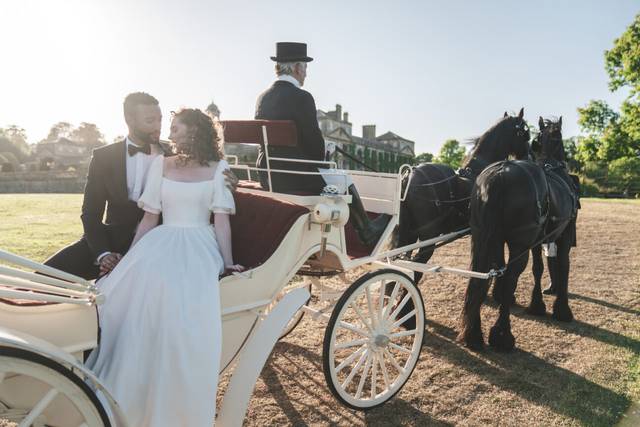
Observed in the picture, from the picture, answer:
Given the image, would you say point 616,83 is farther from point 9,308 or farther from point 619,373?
point 9,308

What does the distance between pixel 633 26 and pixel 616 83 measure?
3.16 m

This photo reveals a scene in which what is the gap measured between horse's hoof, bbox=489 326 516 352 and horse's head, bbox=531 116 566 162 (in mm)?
2653

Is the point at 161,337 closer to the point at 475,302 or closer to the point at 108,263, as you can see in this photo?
the point at 108,263

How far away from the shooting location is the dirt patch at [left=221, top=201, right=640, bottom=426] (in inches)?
126

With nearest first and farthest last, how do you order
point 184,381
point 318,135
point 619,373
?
point 184,381
point 318,135
point 619,373

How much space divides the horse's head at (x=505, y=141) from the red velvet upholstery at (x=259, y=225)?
3.76m

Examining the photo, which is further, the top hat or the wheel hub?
the top hat

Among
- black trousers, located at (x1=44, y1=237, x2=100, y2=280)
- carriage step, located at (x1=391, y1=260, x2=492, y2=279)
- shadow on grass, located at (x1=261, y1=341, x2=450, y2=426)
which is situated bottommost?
shadow on grass, located at (x1=261, y1=341, x2=450, y2=426)

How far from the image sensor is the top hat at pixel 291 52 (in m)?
3.58

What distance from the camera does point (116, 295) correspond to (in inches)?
87.5

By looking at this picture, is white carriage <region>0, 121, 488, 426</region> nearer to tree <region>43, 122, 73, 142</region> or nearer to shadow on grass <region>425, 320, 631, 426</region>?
shadow on grass <region>425, 320, 631, 426</region>

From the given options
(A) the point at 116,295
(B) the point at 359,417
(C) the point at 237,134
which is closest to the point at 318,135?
(C) the point at 237,134

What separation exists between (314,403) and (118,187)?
2156mm

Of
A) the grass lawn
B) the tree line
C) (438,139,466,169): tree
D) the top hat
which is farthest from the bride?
(438,139,466,169): tree
